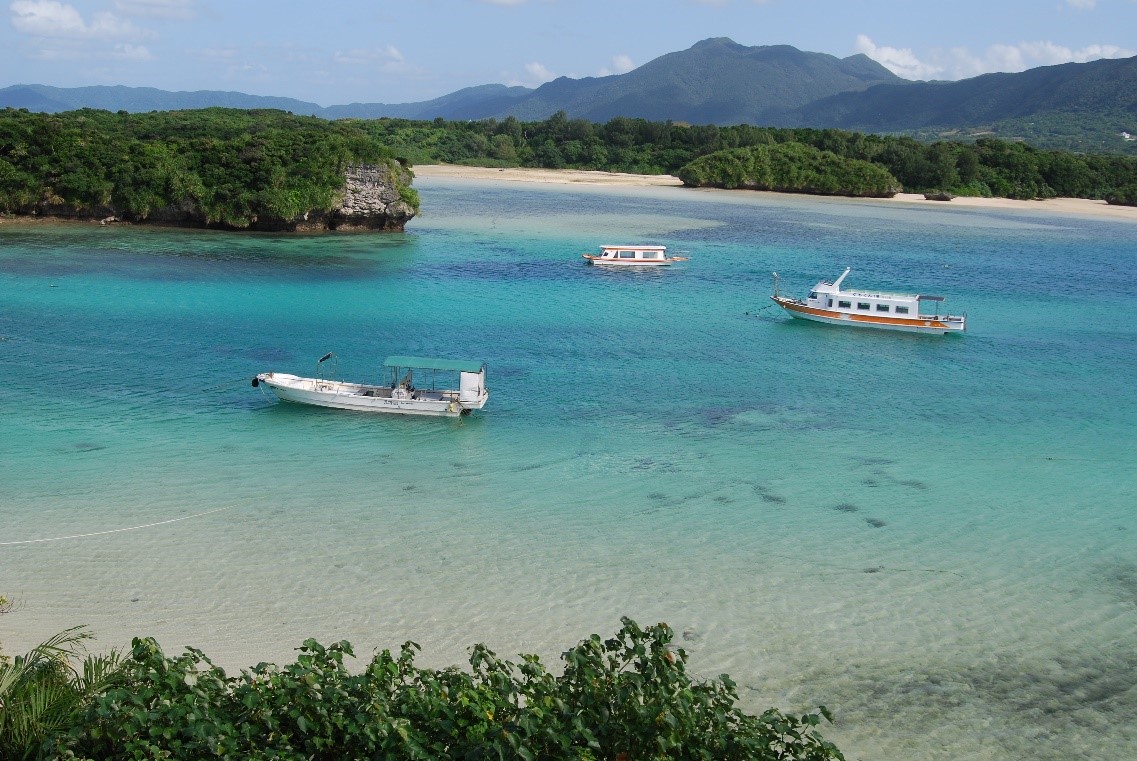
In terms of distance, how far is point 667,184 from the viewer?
111 m

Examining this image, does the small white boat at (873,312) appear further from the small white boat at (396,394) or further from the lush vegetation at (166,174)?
the lush vegetation at (166,174)

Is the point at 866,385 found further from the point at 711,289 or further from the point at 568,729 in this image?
the point at 568,729

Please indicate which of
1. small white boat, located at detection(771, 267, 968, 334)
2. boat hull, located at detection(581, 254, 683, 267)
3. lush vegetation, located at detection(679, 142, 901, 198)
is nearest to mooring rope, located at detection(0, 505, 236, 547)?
small white boat, located at detection(771, 267, 968, 334)

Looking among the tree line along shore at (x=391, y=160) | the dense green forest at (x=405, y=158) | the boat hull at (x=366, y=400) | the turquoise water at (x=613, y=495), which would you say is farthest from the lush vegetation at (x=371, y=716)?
the dense green forest at (x=405, y=158)

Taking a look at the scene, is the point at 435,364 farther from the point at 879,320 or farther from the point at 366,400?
the point at 879,320

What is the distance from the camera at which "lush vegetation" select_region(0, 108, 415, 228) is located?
5216 cm

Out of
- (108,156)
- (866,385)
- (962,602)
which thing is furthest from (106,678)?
(108,156)

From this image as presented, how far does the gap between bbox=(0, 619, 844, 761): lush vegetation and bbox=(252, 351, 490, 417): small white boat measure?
14.4 metres

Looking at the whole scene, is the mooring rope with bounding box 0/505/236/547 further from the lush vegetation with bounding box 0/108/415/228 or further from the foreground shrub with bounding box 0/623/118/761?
the lush vegetation with bounding box 0/108/415/228

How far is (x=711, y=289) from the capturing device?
43938 mm

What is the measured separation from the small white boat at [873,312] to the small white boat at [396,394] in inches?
675

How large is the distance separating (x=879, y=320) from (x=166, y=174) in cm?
3718

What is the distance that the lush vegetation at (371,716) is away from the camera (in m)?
7.40

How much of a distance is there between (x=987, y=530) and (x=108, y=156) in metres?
49.2
